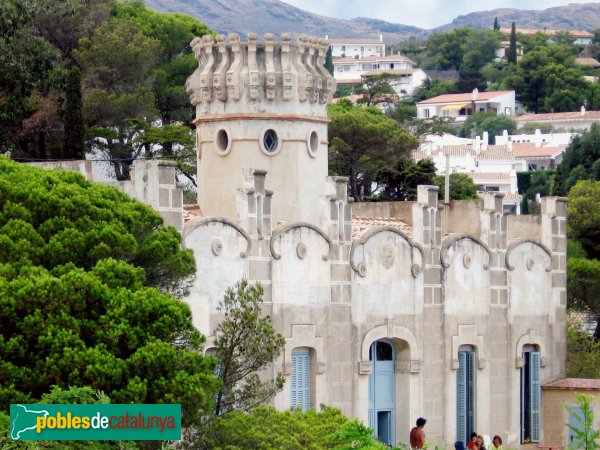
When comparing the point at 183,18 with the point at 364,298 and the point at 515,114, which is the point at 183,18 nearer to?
the point at 364,298

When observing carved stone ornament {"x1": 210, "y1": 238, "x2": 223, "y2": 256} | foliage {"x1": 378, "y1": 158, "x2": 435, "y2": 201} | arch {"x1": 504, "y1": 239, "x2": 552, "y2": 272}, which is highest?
foliage {"x1": 378, "y1": 158, "x2": 435, "y2": 201}

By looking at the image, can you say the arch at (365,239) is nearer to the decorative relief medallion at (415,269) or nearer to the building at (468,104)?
the decorative relief medallion at (415,269)

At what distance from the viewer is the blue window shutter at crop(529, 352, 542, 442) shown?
126 ft

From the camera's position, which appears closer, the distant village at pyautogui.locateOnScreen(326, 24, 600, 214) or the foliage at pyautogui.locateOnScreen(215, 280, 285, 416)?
the foliage at pyautogui.locateOnScreen(215, 280, 285, 416)

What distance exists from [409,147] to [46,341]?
40939mm

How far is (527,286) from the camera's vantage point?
38125 mm

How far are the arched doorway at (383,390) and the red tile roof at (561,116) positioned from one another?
121m

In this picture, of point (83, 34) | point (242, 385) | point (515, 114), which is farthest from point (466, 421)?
point (515, 114)

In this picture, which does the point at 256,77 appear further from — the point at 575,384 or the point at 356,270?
the point at 575,384

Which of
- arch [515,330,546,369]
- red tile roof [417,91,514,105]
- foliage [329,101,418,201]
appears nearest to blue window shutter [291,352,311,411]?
arch [515,330,546,369]

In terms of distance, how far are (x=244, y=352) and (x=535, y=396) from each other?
463 inches

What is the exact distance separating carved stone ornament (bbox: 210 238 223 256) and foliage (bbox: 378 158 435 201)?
2684 centimetres

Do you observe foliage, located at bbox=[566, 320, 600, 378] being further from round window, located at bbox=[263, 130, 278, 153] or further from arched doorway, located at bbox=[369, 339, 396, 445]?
round window, located at bbox=[263, 130, 278, 153]

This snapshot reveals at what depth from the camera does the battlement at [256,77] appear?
3538 cm
